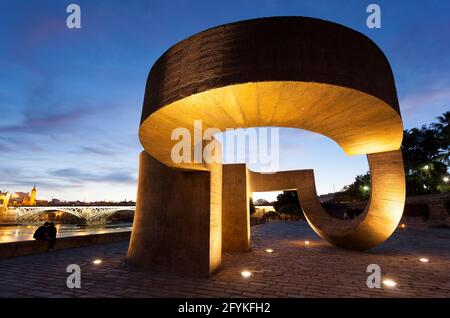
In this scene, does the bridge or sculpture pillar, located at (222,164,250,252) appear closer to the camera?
sculpture pillar, located at (222,164,250,252)

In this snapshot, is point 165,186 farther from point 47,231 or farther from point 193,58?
point 47,231

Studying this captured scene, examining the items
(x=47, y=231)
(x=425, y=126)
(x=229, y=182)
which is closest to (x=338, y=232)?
(x=229, y=182)

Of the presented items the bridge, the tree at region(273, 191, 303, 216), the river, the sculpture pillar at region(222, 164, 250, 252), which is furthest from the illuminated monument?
the bridge

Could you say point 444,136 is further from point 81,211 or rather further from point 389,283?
point 81,211

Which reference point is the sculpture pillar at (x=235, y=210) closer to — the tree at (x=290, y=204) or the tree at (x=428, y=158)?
the tree at (x=428, y=158)

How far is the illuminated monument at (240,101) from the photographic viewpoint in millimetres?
3600

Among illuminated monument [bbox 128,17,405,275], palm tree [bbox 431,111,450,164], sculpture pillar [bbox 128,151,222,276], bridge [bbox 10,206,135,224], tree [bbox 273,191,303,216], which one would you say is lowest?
bridge [bbox 10,206,135,224]

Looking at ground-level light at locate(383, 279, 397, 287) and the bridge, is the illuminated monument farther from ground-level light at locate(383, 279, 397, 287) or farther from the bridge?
the bridge

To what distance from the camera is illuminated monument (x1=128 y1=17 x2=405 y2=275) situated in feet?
11.8

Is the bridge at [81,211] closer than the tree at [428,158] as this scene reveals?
No

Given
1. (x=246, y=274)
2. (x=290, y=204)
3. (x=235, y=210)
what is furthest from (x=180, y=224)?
(x=290, y=204)

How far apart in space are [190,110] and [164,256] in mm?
4579

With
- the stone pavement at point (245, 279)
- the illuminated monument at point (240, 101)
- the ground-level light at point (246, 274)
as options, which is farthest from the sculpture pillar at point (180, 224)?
the ground-level light at point (246, 274)

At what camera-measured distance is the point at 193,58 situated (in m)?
4.04
